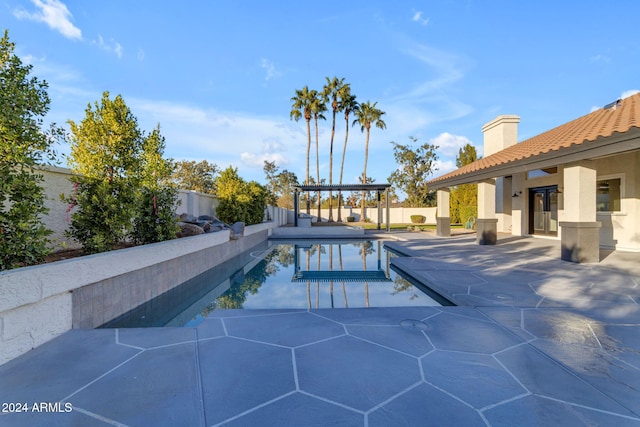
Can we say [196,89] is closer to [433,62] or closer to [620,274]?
[433,62]

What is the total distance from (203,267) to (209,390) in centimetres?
625

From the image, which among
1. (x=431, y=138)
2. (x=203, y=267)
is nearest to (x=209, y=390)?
(x=203, y=267)

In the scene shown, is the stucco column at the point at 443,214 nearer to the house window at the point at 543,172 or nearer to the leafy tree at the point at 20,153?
the house window at the point at 543,172

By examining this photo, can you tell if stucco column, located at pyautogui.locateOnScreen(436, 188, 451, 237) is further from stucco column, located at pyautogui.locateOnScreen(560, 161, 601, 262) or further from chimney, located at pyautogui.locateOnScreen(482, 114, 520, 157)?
stucco column, located at pyautogui.locateOnScreen(560, 161, 601, 262)

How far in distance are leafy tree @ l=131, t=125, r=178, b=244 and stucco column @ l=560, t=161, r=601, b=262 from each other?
978 cm

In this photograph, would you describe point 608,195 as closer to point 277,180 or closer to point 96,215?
point 96,215

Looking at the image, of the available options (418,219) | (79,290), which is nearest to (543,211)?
(79,290)

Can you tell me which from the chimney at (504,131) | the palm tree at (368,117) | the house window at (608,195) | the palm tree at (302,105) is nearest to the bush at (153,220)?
the house window at (608,195)

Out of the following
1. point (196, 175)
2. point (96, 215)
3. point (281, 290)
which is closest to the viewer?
point (96, 215)

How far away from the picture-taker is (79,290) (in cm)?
378

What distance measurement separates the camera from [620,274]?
254 inches

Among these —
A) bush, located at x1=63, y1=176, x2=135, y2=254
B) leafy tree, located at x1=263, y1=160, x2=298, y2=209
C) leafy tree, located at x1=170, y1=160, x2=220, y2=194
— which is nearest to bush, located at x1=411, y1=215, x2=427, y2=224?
leafy tree, located at x1=263, y1=160, x2=298, y2=209

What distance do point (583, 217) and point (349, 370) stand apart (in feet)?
27.0

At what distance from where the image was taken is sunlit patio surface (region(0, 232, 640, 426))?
207 cm
